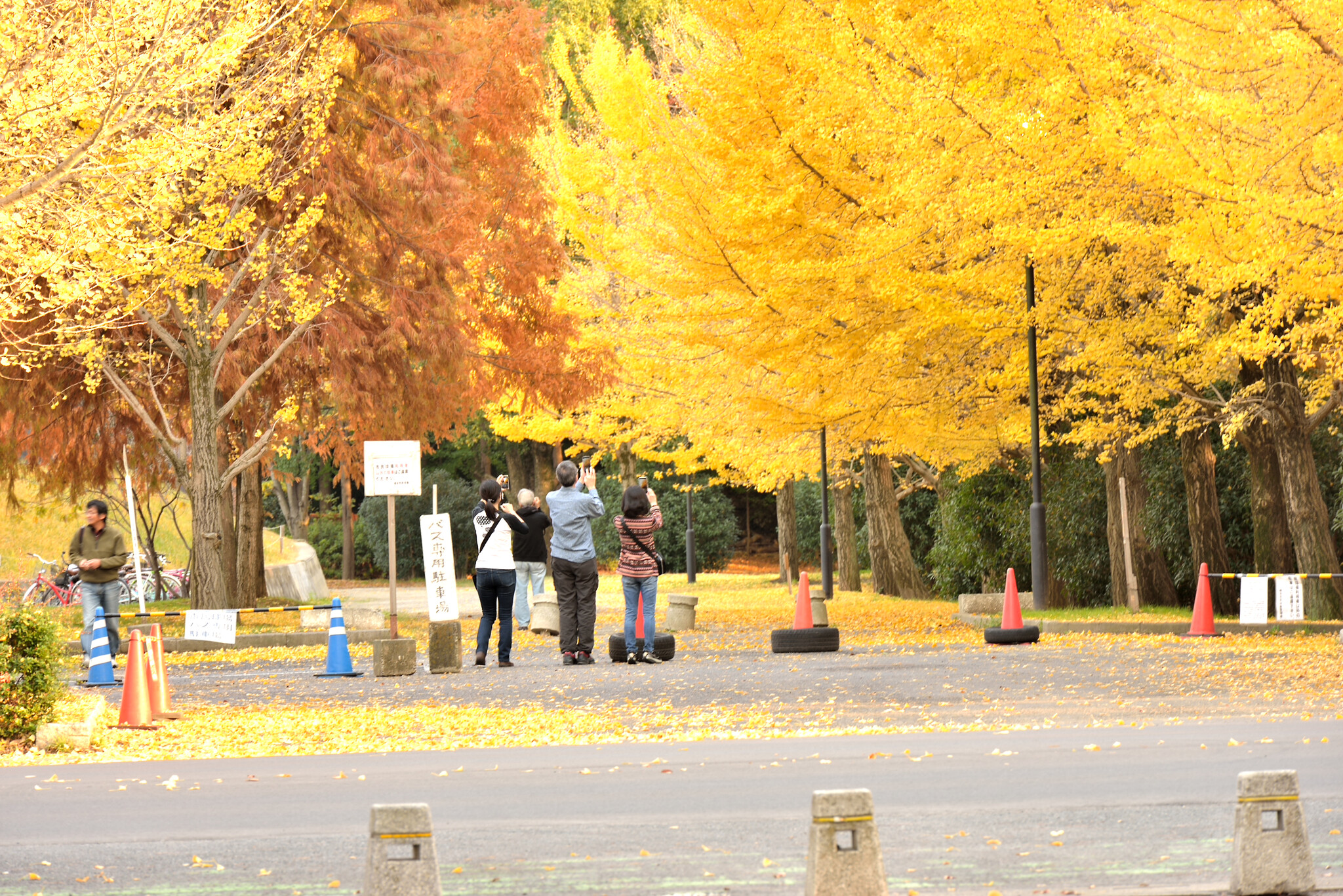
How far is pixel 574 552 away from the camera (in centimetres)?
1644

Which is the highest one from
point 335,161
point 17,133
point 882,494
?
point 335,161

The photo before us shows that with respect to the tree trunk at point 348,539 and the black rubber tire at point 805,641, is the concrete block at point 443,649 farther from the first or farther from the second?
the tree trunk at point 348,539

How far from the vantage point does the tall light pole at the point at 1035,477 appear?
19.3 metres

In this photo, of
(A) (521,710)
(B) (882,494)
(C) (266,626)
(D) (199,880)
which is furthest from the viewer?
(B) (882,494)

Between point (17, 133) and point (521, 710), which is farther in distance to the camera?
point (17, 133)

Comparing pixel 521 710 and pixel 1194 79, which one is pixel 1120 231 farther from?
pixel 521 710

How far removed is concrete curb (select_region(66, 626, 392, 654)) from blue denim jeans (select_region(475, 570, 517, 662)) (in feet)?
13.6

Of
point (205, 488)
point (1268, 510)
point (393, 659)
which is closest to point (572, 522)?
point (393, 659)

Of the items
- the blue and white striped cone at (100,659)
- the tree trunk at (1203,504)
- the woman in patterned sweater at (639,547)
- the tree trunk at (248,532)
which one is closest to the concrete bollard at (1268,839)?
the woman in patterned sweater at (639,547)

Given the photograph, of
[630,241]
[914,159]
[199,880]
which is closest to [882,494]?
[630,241]

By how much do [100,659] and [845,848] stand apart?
1226 centimetres

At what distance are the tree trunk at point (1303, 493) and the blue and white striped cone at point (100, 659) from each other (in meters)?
13.4

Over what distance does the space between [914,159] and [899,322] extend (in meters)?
2.52

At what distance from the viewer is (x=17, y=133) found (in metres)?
15.1
